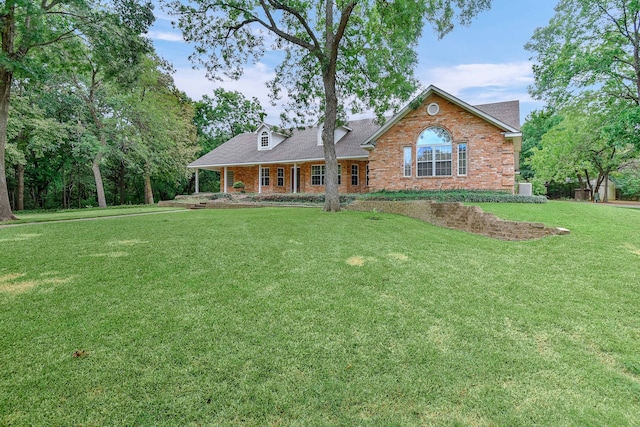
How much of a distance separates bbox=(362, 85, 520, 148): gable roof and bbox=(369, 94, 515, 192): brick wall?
1.00 ft

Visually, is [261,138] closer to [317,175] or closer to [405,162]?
[317,175]

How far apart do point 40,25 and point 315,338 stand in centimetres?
1297

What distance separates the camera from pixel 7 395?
7.05 ft

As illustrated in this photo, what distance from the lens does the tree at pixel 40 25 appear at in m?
9.55

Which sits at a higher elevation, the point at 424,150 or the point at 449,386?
the point at 424,150

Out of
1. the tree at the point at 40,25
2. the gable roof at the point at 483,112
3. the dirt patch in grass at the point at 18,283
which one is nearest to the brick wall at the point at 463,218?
the gable roof at the point at 483,112

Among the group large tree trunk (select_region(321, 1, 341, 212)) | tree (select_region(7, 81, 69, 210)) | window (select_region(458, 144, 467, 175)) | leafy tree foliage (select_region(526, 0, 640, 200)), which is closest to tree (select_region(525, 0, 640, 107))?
leafy tree foliage (select_region(526, 0, 640, 200))

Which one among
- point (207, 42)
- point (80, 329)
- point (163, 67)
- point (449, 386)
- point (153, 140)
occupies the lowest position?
point (449, 386)

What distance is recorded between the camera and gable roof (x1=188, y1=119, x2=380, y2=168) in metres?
21.1

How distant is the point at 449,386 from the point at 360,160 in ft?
63.3

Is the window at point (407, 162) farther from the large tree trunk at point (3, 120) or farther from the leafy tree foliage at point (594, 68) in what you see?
the large tree trunk at point (3, 120)

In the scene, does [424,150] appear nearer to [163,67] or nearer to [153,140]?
[153,140]

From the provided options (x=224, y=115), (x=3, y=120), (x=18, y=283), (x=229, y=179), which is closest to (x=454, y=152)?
(x=18, y=283)

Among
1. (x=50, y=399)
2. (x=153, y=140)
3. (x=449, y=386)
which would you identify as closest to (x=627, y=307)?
(x=449, y=386)
